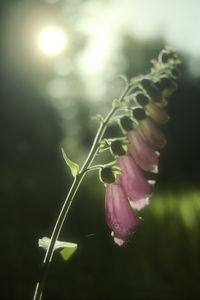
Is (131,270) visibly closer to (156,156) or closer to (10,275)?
(10,275)

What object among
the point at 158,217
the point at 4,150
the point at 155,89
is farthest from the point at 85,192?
the point at 155,89

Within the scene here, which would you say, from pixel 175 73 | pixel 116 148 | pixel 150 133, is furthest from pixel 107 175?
pixel 175 73

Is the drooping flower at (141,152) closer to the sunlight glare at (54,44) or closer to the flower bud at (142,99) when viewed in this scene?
the flower bud at (142,99)

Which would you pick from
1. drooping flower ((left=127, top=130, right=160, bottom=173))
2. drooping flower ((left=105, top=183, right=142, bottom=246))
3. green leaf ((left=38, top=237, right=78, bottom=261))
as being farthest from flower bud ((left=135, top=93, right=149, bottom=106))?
green leaf ((left=38, top=237, right=78, bottom=261))

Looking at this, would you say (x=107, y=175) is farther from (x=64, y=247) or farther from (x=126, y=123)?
(x=64, y=247)

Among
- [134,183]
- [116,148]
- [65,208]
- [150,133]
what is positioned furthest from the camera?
[134,183]

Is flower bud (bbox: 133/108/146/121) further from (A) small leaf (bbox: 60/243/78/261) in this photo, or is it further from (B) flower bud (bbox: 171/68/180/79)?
(A) small leaf (bbox: 60/243/78/261)
